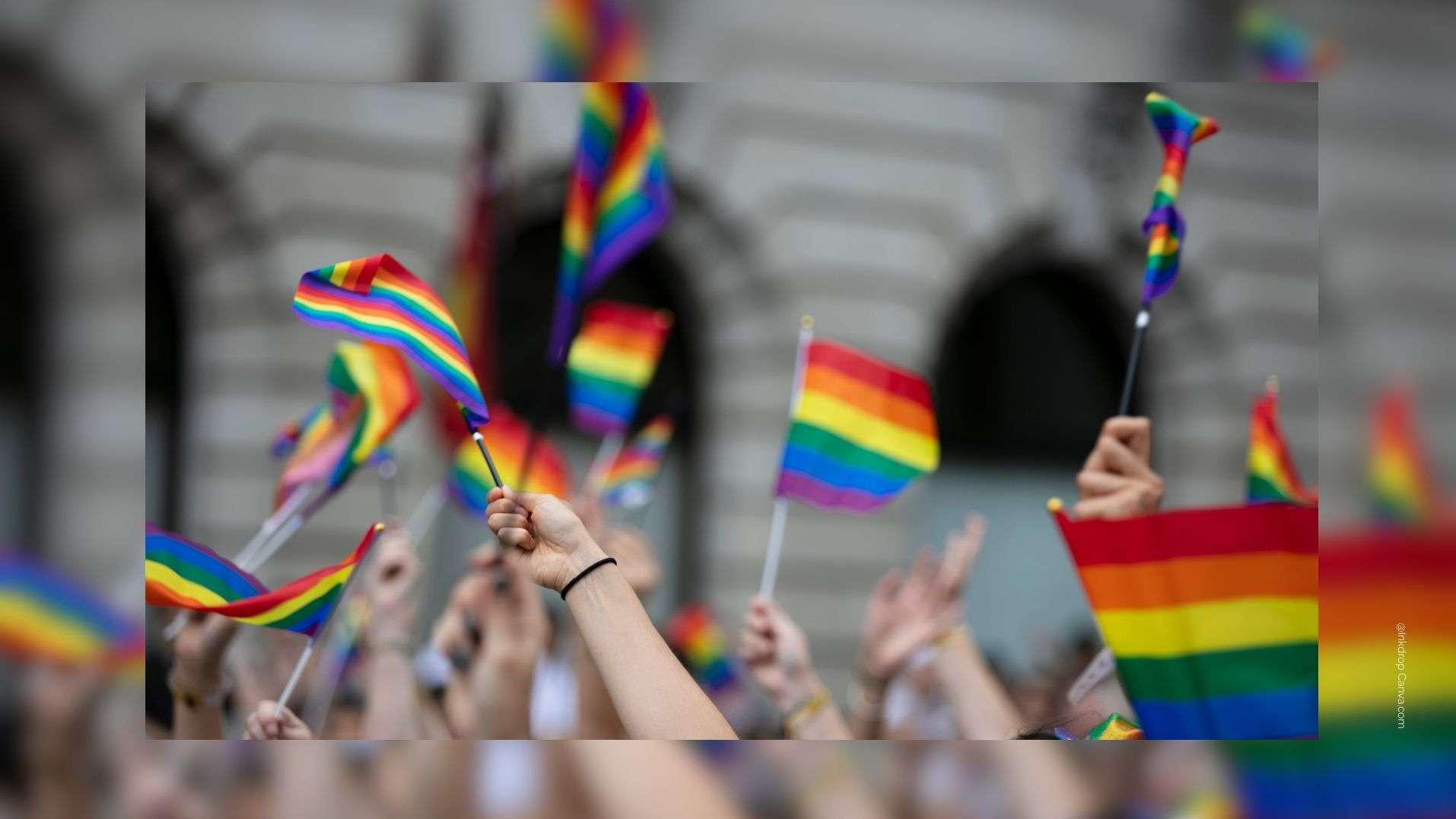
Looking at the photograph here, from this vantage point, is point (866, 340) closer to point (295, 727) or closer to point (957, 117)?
point (957, 117)

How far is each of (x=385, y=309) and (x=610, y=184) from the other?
147cm

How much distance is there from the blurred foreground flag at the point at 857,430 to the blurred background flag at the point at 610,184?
59 centimetres

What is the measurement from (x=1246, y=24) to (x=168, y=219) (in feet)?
13.1

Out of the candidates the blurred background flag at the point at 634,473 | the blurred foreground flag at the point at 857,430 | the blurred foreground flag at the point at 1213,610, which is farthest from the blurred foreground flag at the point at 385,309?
the blurred background flag at the point at 634,473

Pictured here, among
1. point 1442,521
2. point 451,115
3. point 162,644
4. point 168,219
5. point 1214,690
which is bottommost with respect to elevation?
point 162,644

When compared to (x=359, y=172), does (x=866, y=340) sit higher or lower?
lower

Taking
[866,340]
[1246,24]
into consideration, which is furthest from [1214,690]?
[866,340]

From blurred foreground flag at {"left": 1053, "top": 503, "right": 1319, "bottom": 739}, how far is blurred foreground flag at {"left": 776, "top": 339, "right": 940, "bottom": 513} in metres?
0.96

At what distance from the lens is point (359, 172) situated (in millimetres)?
5637

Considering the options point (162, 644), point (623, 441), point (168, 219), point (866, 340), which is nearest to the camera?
point (162, 644)

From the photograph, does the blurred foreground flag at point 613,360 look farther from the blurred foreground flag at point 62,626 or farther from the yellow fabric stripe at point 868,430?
the blurred foreground flag at point 62,626

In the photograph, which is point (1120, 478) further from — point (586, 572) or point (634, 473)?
point (634, 473)

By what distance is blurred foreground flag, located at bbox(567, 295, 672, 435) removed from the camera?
4766 millimetres

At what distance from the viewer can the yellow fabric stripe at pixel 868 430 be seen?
10.8 ft
